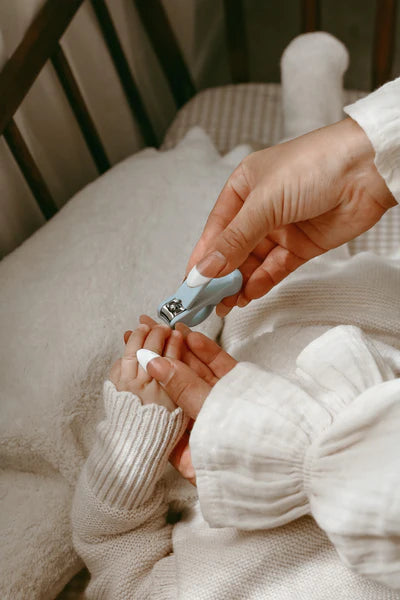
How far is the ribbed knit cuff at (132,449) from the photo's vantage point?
643 millimetres

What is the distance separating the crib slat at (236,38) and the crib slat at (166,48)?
109 mm

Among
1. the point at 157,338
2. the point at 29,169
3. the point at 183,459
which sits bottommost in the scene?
the point at 183,459

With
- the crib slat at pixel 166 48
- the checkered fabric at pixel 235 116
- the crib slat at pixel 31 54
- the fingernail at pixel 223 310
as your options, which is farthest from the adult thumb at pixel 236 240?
the crib slat at pixel 166 48

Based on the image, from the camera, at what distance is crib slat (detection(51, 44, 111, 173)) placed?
92 centimetres

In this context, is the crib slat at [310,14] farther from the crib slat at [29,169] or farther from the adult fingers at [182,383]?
the adult fingers at [182,383]

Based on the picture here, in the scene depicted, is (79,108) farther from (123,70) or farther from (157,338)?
(157,338)

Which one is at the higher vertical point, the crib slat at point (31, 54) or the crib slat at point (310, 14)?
the crib slat at point (31, 54)

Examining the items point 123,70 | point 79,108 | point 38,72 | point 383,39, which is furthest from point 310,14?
point 38,72

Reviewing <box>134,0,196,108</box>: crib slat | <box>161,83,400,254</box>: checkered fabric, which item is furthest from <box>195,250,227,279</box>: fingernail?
<box>134,0,196,108</box>: crib slat

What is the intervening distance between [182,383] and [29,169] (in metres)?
0.43

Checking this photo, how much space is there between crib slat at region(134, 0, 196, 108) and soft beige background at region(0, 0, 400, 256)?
0.11ft

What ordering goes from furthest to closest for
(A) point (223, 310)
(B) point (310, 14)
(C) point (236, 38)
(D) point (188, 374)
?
(C) point (236, 38) < (B) point (310, 14) < (A) point (223, 310) < (D) point (188, 374)

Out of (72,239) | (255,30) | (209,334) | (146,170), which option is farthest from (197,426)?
(255,30)

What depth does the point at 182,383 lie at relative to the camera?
64 centimetres
